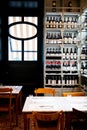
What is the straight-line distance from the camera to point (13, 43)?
7.89 meters

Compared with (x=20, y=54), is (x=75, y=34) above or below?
above

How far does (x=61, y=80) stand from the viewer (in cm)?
724

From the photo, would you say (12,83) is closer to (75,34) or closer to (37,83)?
(37,83)

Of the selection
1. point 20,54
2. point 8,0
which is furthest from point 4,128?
point 8,0

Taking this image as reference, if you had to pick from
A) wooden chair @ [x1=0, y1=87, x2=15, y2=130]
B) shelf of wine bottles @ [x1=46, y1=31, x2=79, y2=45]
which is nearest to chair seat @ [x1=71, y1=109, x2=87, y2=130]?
wooden chair @ [x1=0, y1=87, x2=15, y2=130]

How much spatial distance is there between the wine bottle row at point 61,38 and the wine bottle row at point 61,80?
1.04m

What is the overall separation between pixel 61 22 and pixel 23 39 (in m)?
1.45

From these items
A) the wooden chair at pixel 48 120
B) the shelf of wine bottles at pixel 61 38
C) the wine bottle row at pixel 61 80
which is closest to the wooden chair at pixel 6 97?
the wooden chair at pixel 48 120

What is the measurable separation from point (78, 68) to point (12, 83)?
6.87 ft

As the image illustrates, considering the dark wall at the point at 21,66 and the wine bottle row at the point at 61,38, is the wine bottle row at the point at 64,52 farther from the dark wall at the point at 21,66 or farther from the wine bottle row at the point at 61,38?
the dark wall at the point at 21,66

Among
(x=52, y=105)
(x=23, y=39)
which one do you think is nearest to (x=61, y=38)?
(x=23, y=39)

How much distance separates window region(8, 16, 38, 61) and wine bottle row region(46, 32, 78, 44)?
2.45 feet

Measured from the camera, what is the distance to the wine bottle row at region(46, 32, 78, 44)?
718 centimetres

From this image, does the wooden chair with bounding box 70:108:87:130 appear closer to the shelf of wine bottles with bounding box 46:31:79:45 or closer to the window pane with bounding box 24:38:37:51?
the shelf of wine bottles with bounding box 46:31:79:45
